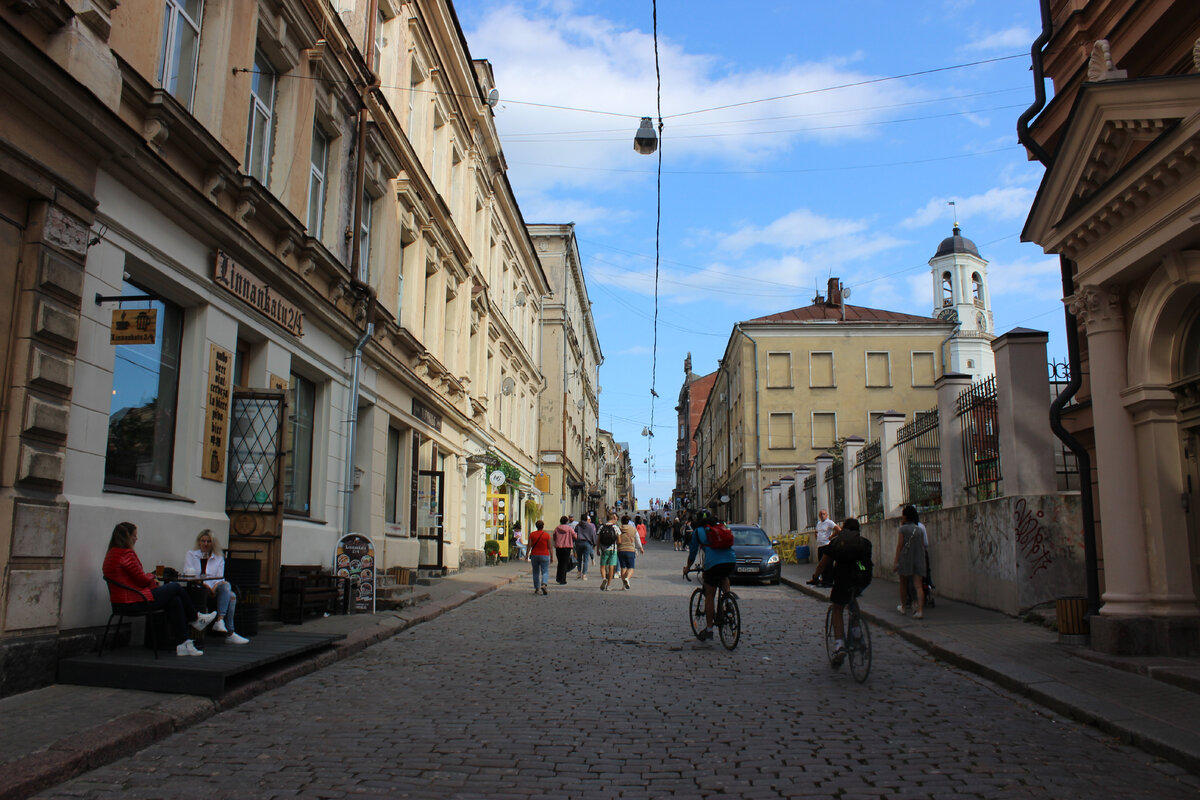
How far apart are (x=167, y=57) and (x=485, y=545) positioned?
21.0 meters

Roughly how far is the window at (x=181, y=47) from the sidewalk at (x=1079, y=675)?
10.4 meters

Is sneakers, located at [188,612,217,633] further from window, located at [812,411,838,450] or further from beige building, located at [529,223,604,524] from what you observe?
window, located at [812,411,838,450]

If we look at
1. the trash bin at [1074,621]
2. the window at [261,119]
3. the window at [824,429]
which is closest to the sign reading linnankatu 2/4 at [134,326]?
the window at [261,119]

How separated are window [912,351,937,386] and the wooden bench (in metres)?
40.4

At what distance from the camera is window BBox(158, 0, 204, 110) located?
33.3 feet

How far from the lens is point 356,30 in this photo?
16.5 meters

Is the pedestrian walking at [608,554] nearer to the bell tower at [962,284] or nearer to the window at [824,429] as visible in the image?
the window at [824,429]

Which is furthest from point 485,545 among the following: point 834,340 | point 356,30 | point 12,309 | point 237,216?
point 834,340

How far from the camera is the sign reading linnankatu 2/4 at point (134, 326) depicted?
814cm

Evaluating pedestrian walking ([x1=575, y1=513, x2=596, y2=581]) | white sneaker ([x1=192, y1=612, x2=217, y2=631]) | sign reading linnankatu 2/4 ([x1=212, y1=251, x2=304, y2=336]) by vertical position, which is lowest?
white sneaker ([x1=192, y1=612, x2=217, y2=631])

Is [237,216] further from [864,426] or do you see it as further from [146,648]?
[864,426]

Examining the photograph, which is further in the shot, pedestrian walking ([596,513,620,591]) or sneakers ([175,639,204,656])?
pedestrian walking ([596,513,620,591])

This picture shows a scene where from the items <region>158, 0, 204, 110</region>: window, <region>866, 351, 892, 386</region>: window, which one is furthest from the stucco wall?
<region>866, 351, 892, 386</region>: window

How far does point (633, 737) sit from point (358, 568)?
28.2ft
